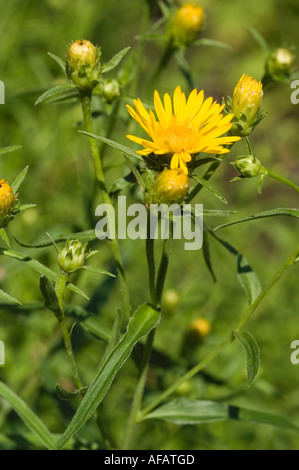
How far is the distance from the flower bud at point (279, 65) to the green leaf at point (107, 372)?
974 millimetres

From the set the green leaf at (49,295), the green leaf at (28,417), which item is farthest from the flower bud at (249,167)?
the green leaf at (28,417)

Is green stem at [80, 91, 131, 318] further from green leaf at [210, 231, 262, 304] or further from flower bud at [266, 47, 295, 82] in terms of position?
flower bud at [266, 47, 295, 82]

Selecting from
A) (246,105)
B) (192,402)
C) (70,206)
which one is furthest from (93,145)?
(70,206)

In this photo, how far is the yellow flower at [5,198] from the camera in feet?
4.51

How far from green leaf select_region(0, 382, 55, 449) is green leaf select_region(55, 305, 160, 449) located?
277 millimetres

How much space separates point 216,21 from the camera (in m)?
5.20

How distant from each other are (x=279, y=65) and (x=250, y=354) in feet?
3.30

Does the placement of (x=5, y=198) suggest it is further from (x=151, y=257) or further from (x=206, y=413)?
(x=206, y=413)

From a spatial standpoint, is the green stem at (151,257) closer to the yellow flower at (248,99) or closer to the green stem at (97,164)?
the green stem at (97,164)

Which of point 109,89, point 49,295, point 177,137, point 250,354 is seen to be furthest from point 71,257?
point 109,89

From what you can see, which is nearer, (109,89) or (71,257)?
(71,257)

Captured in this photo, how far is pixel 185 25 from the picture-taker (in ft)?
6.86

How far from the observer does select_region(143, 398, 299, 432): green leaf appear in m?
1.62
